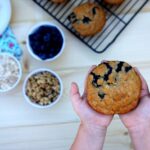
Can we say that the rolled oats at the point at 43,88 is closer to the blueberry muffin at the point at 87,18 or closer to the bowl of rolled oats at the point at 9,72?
the bowl of rolled oats at the point at 9,72

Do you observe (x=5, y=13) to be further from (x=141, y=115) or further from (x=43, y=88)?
(x=141, y=115)

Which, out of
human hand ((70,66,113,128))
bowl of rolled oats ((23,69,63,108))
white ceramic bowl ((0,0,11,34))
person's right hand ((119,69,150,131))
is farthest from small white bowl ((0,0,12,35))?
person's right hand ((119,69,150,131))

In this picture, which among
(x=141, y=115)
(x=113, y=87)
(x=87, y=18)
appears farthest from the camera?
(x=87, y=18)

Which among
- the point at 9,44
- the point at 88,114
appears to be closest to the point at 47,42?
the point at 9,44

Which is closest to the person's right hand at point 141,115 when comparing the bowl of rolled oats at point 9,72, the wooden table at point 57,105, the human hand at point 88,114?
the human hand at point 88,114

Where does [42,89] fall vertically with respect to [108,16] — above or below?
below
